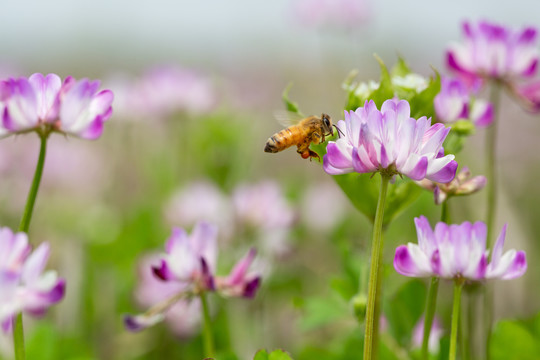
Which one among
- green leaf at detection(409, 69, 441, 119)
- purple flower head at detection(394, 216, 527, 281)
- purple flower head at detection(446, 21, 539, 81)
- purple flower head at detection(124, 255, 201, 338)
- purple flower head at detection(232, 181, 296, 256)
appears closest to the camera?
purple flower head at detection(394, 216, 527, 281)

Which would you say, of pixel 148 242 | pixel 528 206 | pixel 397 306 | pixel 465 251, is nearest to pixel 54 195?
pixel 148 242

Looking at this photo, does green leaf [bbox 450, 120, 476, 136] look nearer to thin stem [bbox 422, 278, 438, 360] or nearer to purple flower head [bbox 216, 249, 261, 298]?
thin stem [bbox 422, 278, 438, 360]

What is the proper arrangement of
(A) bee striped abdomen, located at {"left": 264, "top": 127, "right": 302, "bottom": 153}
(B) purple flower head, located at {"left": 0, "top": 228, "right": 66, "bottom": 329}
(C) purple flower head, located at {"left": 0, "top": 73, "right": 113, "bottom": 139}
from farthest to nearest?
(A) bee striped abdomen, located at {"left": 264, "top": 127, "right": 302, "bottom": 153} → (C) purple flower head, located at {"left": 0, "top": 73, "right": 113, "bottom": 139} → (B) purple flower head, located at {"left": 0, "top": 228, "right": 66, "bottom": 329}

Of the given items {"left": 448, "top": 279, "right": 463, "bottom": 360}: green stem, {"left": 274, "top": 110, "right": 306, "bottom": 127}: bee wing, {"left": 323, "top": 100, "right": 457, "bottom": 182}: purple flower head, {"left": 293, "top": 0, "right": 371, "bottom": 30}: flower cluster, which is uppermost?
{"left": 293, "top": 0, "right": 371, "bottom": 30}: flower cluster

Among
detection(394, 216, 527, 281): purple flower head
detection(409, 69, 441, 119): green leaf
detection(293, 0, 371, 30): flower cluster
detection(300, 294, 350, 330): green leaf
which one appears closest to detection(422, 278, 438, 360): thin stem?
detection(394, 216, 527, 281): purple flower head

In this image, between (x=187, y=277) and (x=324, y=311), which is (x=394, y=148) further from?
(x=324, y=311)

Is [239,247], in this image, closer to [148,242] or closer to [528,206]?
[148,242]

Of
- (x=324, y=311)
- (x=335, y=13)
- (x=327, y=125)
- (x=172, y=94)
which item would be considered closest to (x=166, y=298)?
(x=324, y=311)
